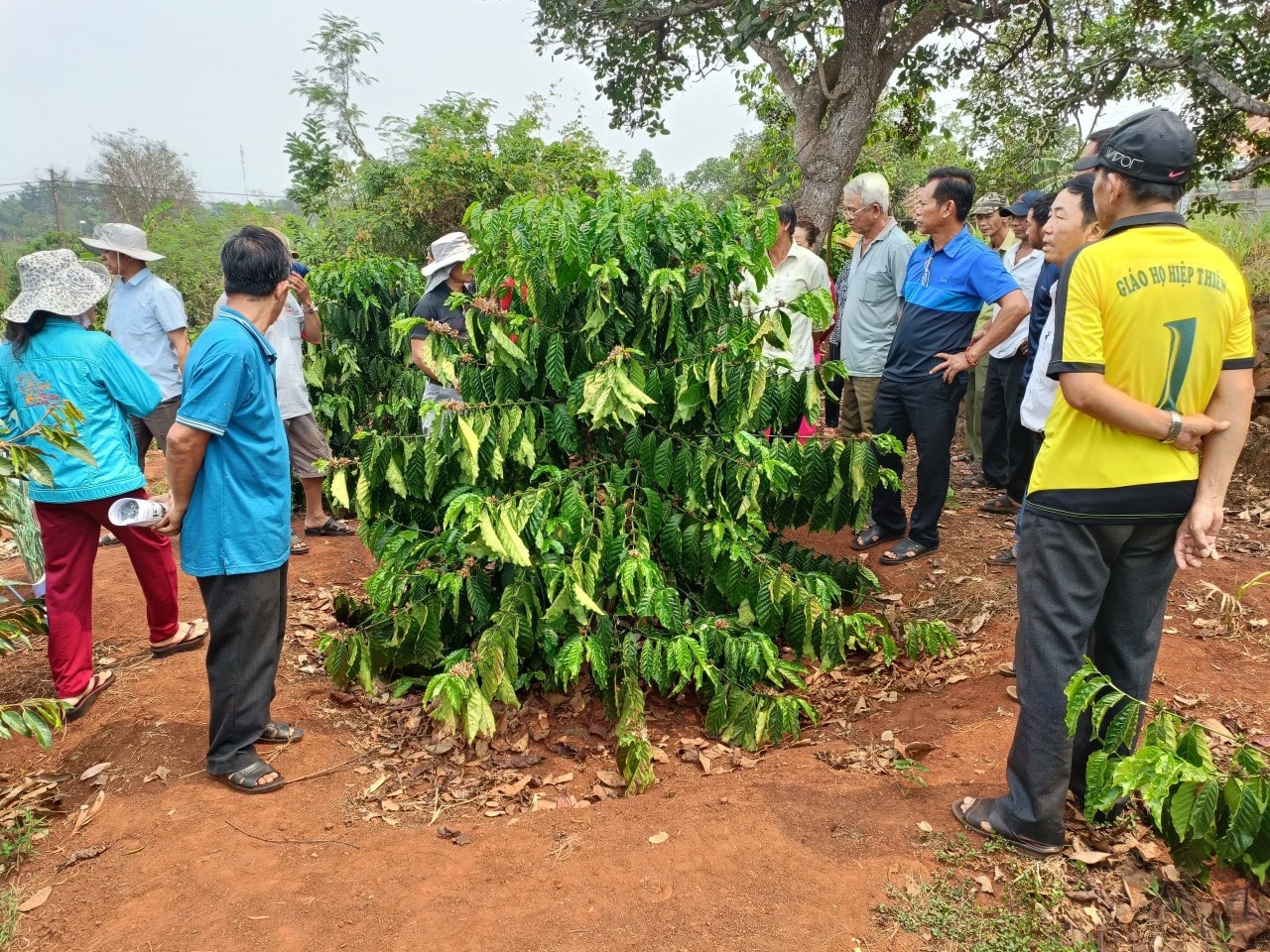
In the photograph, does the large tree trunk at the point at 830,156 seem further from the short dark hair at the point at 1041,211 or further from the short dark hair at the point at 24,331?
the short dark hair at the point at 24,331

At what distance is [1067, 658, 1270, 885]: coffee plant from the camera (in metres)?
1.84

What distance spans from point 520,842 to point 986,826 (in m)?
1.46

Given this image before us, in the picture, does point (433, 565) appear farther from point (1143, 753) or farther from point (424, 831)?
point (1143, 753)

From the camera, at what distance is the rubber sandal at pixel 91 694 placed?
346 cm

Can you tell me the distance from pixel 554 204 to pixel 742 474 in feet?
4.28

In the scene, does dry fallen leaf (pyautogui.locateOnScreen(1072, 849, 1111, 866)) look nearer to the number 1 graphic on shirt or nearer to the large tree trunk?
the number 1 graphic on shirt

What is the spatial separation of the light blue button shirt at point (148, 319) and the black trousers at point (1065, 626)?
4796 millimetres

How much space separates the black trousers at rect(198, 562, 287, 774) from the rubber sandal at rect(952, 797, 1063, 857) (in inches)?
96.1

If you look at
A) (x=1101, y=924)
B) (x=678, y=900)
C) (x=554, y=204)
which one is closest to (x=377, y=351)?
(x=554, y=204)

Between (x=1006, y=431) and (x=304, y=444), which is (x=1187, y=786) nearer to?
(x=1006, y=431)

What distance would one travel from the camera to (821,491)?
3.83 meters

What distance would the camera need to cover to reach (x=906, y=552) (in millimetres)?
4734

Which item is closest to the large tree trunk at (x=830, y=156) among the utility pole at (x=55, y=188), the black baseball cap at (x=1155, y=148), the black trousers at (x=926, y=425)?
the black trousers at (x=926, y=425)

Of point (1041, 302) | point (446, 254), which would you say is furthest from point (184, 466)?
point (1041, 302)
